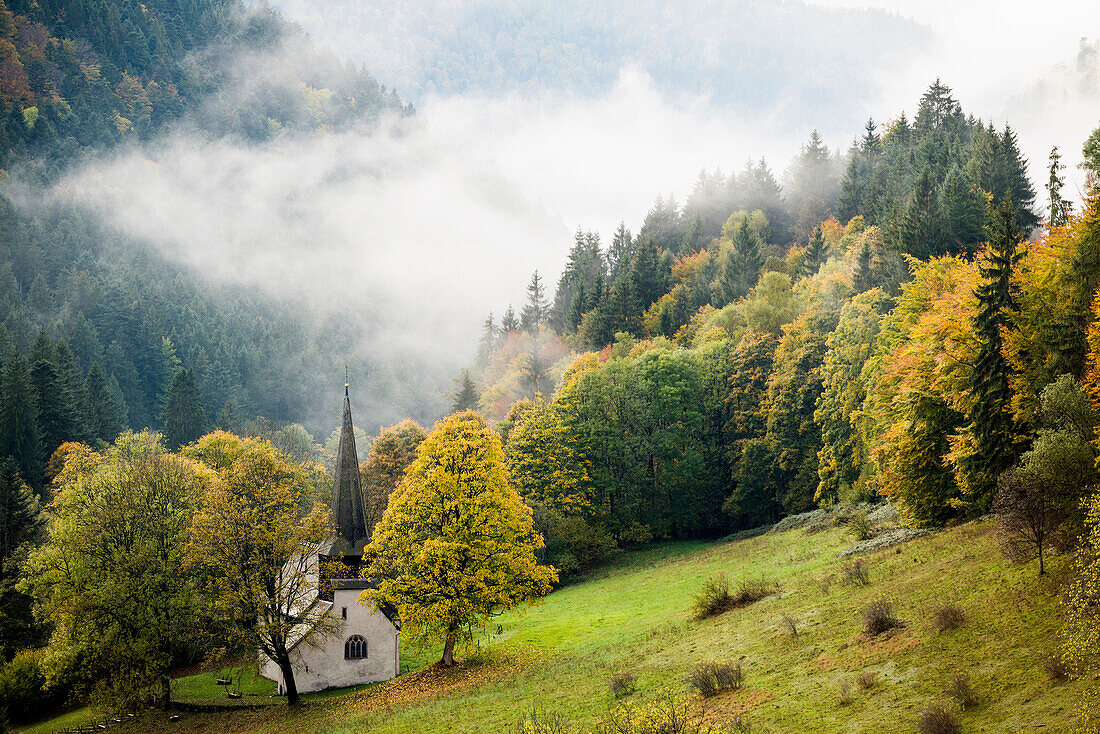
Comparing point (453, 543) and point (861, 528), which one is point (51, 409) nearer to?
point (453, 543)

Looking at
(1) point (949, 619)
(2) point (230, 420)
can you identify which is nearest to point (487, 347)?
(2) point (230, 420)

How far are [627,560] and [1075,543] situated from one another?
42.1m

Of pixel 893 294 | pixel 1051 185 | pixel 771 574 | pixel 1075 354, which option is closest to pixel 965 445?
pixel 1075 354

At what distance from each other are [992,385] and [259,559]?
1327 inches

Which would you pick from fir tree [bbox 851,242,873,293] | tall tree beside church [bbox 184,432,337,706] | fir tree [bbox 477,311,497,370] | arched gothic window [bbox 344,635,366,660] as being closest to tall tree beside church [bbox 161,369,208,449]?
fir tree [bbox 477,311,497,370]

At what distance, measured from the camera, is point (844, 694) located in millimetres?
18609

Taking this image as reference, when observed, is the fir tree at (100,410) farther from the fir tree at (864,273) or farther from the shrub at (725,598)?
the shrub at (725,598)

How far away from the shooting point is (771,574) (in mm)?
37375

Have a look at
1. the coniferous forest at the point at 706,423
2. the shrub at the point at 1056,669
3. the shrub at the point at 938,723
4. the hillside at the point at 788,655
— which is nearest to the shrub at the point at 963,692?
the hillside at the point at 788,655

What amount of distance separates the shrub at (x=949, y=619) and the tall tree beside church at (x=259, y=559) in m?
28.0

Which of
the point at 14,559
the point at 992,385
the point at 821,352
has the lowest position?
the point at 14,559

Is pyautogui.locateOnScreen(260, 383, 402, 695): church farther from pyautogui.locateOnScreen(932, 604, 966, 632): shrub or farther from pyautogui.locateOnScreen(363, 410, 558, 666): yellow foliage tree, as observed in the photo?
pyautogui.locateOnScreen(932, 604, 966, 632): shrub

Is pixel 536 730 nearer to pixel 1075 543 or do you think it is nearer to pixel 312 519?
pixel 1075 543

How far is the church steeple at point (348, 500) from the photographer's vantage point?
42.3 m
